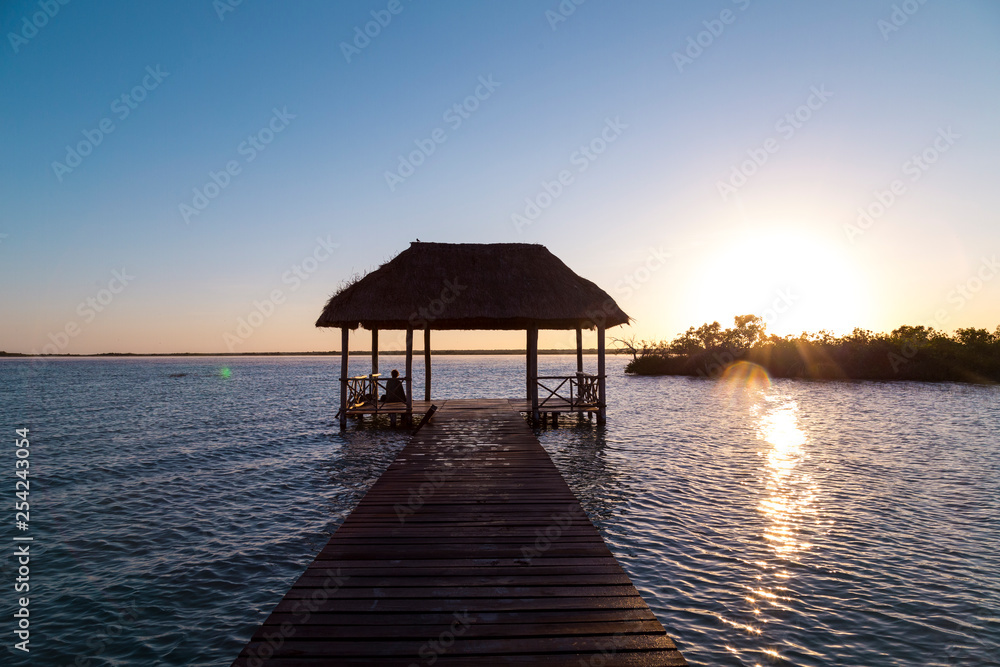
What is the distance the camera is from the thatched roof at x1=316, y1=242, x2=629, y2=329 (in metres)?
16.4

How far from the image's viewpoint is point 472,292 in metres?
17.0

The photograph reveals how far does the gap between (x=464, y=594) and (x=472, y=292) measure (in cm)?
1324

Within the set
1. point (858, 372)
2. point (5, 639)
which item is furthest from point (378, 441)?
point (858, 372)

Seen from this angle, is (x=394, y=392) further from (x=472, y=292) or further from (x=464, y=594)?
(x=464, y=594)

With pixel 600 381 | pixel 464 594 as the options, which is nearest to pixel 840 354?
pixel 600 381

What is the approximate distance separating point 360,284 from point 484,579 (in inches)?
543

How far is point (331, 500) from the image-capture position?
→ 994 centimetres

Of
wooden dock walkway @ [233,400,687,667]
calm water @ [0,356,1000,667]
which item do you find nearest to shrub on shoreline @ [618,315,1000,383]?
calm water @ [0,356,1000,667]

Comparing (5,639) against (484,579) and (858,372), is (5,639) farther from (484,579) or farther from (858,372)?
(858,372)

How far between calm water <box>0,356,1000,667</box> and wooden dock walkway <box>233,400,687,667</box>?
4.16 ft

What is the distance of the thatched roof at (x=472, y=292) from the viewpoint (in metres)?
16.4

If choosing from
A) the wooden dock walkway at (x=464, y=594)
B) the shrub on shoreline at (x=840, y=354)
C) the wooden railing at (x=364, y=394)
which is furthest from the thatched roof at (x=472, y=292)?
the shrub on shoreline at (x=840, y=354)

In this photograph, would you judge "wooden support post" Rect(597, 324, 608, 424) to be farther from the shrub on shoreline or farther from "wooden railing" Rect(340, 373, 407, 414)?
the shrub on shoreline

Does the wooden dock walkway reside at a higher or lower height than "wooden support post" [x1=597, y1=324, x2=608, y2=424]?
lower
